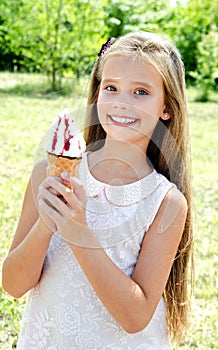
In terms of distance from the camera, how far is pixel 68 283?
1449 millimetres

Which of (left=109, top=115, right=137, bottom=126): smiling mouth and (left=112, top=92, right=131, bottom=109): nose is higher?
(left=112, top=92, right=131, bottom=109): nose

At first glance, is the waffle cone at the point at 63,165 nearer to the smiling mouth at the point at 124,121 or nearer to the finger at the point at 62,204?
the finger at the point at 62,204

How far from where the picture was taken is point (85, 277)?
1.44 metres

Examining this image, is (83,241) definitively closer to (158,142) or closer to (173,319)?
(158,142)

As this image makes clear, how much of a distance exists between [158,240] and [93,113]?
0.42 m

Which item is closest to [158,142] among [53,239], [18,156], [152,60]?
[152,60]

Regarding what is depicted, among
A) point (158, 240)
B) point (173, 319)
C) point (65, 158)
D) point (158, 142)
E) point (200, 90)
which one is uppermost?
point (65, 158)

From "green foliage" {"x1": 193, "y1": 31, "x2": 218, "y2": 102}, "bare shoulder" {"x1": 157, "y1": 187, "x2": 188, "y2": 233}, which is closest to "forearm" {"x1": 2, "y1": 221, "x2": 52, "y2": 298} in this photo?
"bare shoulder" {"x1": 157, "y1": 187, "x2": 188, "y2": 233}

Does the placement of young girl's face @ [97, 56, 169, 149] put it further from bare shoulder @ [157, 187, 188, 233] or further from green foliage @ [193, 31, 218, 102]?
green foliage @ [193, 31, 218, 102]

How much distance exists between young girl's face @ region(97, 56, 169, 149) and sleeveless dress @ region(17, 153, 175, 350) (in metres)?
0.14

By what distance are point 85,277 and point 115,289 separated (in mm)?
159

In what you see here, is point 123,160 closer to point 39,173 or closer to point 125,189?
point 125,189

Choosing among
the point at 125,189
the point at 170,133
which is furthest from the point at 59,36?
the point at 125,189

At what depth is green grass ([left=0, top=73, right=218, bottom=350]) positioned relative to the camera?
2.83 meters
